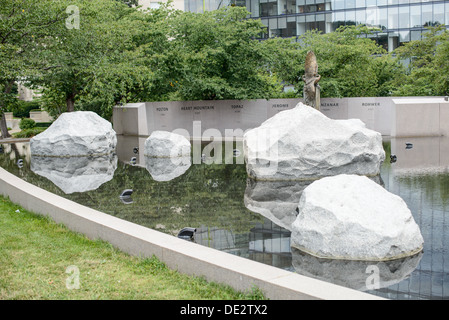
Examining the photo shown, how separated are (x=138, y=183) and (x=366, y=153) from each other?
6012 millimetres

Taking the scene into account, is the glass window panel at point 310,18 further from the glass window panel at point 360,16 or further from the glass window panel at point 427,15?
the glass window panel at point 427,15

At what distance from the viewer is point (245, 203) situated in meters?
10.6

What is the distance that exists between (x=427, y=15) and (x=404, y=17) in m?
2.43

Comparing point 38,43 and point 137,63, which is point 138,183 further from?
point 137,63

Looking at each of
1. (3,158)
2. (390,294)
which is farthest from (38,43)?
(390,294)

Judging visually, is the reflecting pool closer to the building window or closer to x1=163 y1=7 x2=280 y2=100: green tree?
x1=163 y1=7 x2=280 y2=100: green tree

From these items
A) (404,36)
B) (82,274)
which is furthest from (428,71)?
(82,274)

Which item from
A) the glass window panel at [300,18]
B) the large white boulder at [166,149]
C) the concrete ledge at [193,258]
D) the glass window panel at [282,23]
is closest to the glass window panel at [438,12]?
the glass window panel at [300,18]

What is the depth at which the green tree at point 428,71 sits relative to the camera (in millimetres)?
31797

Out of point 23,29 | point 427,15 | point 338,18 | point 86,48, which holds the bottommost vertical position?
point 86,48

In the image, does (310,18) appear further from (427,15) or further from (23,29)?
(23,29)

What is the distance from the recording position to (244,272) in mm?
5164

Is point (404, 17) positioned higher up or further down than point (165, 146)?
higher up
